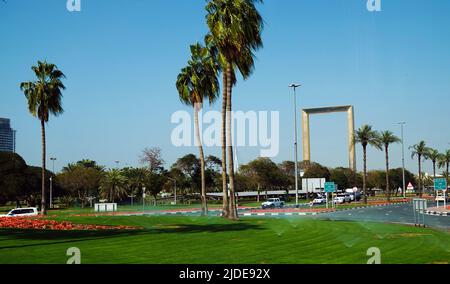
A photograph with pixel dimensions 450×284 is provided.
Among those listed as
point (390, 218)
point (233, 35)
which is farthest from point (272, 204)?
point (233, 35)

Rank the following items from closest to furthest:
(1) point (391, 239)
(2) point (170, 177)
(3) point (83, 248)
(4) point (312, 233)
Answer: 1. (3) point (83, 248)
2. (1) point (391, 239)
3. (4) point (312, 233)
4. (2) point (170, 177)

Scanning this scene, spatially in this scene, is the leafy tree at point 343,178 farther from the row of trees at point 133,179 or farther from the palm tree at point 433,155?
the palm tree at point 433,155

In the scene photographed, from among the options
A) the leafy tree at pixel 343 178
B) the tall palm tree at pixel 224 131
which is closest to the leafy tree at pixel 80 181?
the leafy tree at pixel 343 178

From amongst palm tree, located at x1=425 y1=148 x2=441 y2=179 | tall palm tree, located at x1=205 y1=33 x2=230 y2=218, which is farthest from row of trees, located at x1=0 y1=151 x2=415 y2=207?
tall palm tree, located at x1=205 y1=33 x2=230 y2=218

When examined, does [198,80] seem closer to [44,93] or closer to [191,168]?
[44,93]

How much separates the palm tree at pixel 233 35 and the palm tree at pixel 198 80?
598 centimetres

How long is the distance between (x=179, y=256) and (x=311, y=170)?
315 feet

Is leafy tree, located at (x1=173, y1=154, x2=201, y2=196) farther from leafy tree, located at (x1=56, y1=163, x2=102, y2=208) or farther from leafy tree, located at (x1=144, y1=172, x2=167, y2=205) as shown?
leafy tree, located at (x1=56, y1=163, x2=102, y2=208)

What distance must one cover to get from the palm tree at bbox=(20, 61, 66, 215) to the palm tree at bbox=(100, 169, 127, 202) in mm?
48828

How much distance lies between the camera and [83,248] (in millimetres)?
14922

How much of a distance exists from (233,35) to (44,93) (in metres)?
16.8

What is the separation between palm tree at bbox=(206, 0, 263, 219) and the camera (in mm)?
31266
